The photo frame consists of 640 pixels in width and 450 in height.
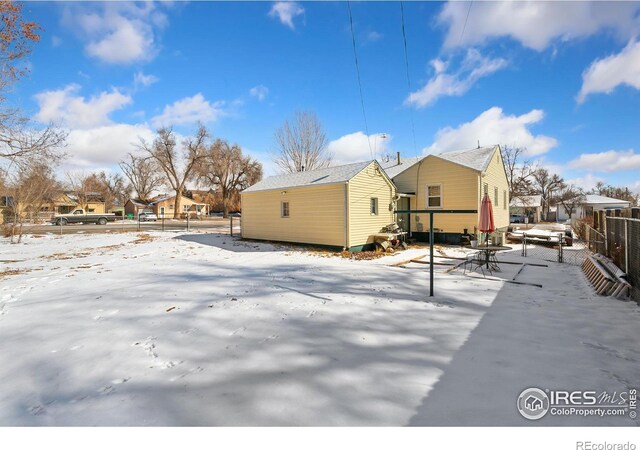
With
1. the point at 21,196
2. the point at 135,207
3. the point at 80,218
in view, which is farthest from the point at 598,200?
the point at 135,207

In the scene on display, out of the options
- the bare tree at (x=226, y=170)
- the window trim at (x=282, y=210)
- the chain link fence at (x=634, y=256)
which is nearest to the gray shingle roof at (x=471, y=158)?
the window trim at (x=282, y=210)

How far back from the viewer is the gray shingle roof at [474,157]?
46.8 ft

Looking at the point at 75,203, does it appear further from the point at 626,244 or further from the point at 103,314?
the point at 626,244

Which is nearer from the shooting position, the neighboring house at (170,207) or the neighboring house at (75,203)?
the neighboring house at (75,203)

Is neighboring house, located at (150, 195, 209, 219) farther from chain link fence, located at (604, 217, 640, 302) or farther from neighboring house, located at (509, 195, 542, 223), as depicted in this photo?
chain link fence, located at (604, 217, 640, 302)

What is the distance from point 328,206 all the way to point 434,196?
252 inches

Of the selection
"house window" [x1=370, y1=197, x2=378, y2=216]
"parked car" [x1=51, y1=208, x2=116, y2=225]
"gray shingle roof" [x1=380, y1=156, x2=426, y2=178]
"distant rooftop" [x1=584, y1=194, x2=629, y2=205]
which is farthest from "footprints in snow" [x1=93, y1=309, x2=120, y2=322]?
"distant rooftop" [x1=584, y1=194, x2=629, y2=205]

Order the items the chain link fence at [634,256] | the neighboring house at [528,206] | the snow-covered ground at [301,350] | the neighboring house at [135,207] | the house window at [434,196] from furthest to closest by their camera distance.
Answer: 1. the neighboring house at [135,207]
2. the neighboring house at [528,206]
3. the house window at [434,196]
4. the chain link fence at [634,256]
5. the snow-covered ground at [301,350]

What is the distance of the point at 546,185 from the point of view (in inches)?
1886

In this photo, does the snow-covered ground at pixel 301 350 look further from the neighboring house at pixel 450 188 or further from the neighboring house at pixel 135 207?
the neighboring house at pixel 135 207

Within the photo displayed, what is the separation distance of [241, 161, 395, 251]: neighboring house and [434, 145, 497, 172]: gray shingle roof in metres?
3.82

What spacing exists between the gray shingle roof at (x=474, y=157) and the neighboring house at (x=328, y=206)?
150 inches
